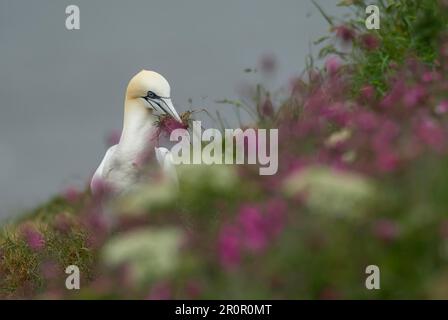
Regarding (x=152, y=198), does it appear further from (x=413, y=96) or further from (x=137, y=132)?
(x=137, y=132)

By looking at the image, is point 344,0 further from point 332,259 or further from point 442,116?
point 332,259

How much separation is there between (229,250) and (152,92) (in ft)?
15.7

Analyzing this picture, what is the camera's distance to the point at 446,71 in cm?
761

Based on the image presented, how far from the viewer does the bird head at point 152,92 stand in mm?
9203

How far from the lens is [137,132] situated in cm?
931

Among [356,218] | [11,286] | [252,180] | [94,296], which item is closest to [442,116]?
[252,180]

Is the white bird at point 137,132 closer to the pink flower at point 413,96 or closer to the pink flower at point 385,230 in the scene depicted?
the pink flower at point 413,96

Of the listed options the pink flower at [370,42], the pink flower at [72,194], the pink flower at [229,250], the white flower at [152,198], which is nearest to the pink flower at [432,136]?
the pink flower at [229,250]

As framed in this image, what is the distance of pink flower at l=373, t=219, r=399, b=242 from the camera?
15.9 feet

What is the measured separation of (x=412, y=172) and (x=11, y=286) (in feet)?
20.3

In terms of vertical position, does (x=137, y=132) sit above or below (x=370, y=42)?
below

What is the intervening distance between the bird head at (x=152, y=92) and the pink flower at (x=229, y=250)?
4324mm

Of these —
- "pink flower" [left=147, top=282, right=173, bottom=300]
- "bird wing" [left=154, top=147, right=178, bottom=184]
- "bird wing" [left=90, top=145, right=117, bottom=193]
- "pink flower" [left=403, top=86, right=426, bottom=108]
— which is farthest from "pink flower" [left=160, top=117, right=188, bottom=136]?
"pink flower" [left=147, top=282, right=173, bottom=300]

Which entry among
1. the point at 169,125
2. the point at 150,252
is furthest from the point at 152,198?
the point at 169,125
